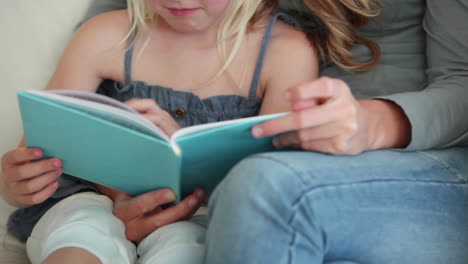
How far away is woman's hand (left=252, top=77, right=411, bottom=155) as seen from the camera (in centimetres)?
69

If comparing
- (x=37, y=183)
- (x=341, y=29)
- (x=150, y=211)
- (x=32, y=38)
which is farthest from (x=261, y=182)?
(x=32, y=38)

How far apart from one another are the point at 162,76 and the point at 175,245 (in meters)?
0.45

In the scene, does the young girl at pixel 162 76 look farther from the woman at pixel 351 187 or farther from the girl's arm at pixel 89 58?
the woman at pixel 351 187

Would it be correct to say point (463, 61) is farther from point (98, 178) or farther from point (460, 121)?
point (98, 178)

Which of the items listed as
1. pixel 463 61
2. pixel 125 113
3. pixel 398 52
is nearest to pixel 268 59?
pixel 398 52

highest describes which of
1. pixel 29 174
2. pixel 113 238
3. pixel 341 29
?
pixel 341 29

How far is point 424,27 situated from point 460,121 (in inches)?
10.7

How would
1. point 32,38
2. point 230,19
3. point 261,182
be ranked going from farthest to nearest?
1. point 32,38
2. point 230,19
3. point 261,182

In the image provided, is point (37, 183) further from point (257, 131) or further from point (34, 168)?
point (257, 131)

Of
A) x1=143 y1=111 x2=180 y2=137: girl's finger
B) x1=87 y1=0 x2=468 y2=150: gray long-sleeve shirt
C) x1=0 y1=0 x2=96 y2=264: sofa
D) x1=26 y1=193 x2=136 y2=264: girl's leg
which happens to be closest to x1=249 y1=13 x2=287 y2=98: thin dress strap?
x1=87 y1=0 x2=468 y2=150: gray long-sleeve shirt

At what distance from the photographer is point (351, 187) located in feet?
2.22

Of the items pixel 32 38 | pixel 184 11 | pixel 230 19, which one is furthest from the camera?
pixel 32 38

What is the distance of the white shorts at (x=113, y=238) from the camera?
83 centimetres

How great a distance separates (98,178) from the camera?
2.91 feet
